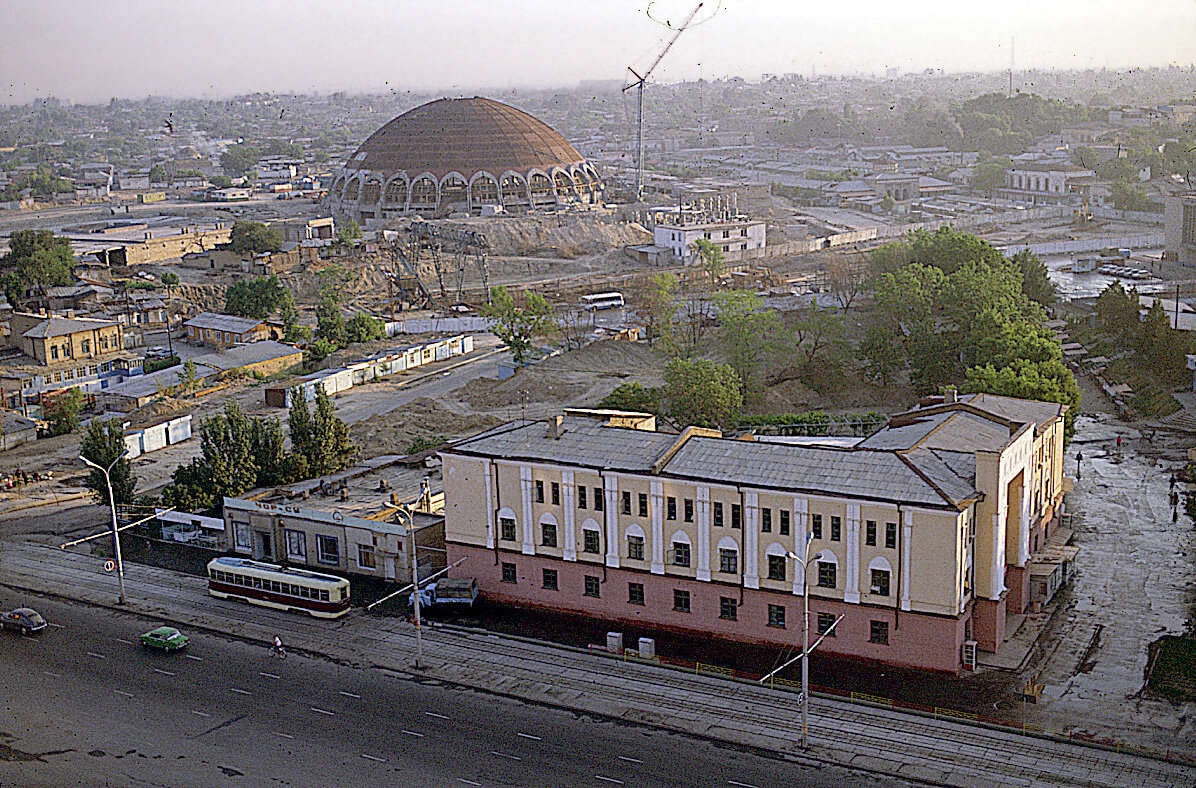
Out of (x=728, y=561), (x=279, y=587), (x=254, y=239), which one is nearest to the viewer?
(x=728, y=561)

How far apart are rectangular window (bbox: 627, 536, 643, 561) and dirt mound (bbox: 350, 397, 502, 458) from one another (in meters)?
18.4

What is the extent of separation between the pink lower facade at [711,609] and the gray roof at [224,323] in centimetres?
3614

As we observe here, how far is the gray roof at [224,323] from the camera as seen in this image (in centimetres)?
6462

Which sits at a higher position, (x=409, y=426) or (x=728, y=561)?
(x=728, y=561)

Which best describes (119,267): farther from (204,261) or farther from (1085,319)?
(1085,319)

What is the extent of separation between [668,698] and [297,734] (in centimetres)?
771

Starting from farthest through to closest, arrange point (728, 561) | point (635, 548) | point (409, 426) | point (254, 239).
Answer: point (254, 239), point (409, 426), point (635, 548), point (728, 561)

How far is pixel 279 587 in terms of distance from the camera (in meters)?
31.2

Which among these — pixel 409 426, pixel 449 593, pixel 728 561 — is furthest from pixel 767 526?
pixel 409 426

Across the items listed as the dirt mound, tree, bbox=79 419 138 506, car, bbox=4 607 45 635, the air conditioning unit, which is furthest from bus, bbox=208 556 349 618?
the air conditioning unit

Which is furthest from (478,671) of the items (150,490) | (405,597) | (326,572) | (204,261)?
(204,261)

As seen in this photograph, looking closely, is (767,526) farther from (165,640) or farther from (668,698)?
(165,640)

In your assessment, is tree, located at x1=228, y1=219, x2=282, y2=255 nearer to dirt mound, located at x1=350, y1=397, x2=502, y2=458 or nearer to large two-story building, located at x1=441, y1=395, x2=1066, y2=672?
dirt mound, located at x1=350, y1=397, x2=502, y2=458

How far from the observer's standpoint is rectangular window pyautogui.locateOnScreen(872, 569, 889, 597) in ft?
Answer: 88.5
